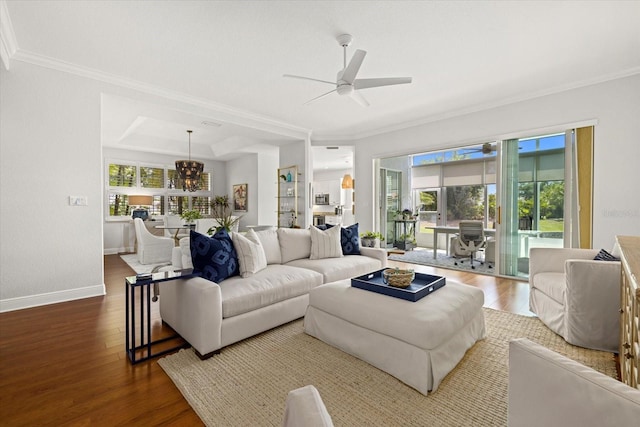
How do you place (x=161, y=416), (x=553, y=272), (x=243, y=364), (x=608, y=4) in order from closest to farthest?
(x=161, y=416) → (x=243, y=364) → (x=608, y=4) → (x=553, y=272)

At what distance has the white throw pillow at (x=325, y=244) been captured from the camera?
3.64m

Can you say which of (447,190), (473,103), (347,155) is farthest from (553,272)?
(347,155)

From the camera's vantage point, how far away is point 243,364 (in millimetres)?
2047

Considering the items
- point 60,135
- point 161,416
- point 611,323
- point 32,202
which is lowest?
point 161,416

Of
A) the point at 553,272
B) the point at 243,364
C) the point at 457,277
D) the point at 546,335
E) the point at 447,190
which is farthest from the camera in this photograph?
the point at 447,190

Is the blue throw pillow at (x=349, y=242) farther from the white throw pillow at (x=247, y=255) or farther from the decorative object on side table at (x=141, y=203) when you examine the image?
the decorative object on side table at (x=141, y=203)

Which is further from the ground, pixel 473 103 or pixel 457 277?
pixel 473 103

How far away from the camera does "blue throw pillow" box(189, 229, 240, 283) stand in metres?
2.45

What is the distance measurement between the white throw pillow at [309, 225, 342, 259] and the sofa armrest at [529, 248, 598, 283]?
209 centimetres

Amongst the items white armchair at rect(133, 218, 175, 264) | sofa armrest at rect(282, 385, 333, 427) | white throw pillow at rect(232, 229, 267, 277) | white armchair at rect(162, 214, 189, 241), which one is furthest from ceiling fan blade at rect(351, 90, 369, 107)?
white armchair at rect(162, 214, 189, 241)

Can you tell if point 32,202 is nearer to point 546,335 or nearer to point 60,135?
point 60,135

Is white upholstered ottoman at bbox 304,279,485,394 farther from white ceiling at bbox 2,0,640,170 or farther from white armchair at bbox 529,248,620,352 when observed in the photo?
white ceiling at bbox 2,0,640,170

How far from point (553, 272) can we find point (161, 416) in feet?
11.4

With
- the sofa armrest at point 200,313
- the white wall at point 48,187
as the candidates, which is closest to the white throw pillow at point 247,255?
the sofa armrest at point 200,313
